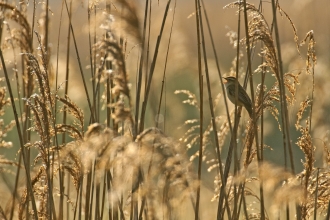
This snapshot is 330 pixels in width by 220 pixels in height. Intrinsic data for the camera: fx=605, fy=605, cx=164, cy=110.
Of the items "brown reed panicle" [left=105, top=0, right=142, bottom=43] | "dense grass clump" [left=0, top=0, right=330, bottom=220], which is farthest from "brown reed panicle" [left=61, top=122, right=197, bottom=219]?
"brown reed panicle" [left=105, top=0, right=142, bottom=43]

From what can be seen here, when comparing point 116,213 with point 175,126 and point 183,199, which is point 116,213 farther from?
point 175,126

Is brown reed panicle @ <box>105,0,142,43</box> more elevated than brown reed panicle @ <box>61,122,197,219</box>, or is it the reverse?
brown reed panicle @ <box>105,0,142,43</box>

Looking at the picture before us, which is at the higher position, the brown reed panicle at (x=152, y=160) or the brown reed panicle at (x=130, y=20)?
the brown reed panicle at (x=130, y=20)

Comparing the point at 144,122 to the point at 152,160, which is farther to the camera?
the point at 144,122

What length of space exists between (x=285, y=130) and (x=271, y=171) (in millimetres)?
694

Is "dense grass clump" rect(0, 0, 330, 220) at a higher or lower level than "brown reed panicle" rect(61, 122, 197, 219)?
higher

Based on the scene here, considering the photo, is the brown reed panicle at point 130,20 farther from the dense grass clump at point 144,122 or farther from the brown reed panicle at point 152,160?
the brown reed panicle at point 152,160

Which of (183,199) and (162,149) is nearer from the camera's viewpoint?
(162,149)

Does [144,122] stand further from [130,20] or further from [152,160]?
[130,20]

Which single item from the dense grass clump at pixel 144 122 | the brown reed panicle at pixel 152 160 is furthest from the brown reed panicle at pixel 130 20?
the brown reed panicle at pixel 152 160

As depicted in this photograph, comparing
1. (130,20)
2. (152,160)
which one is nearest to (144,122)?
(152,160)

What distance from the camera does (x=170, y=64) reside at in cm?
364

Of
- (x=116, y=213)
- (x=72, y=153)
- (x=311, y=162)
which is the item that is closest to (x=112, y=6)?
(x=72, y=153)

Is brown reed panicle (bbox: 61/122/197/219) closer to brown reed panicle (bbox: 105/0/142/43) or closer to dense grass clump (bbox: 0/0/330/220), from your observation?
dense grass clump (bbox: 0/0/330/220)
